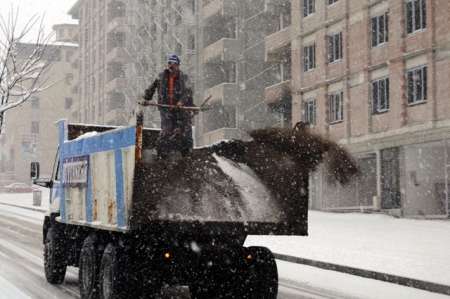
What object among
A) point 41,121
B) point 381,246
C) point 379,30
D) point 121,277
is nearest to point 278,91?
point 379,30

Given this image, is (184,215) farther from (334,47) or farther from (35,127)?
(35,127)

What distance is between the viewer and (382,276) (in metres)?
Result: 10.9

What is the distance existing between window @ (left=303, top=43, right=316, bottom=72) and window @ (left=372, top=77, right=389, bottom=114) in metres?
5.74

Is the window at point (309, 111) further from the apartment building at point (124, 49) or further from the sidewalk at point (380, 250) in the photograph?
the apartment building at point (124, 49)

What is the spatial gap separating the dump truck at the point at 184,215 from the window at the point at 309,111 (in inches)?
1020

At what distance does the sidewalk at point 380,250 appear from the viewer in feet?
35.6

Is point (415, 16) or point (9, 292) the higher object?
point (415, 16)

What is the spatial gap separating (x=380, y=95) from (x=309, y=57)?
272 inches

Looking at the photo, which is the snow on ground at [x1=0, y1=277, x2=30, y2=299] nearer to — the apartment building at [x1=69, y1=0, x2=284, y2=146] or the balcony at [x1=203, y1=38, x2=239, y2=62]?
the apartment building at [x1=69, y1=0, x2=284, y2=146]

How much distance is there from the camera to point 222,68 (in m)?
47.2

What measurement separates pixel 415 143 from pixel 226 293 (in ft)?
63.7

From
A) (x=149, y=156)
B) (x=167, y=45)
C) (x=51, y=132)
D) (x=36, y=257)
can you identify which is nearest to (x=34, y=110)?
(x=51, y=132)

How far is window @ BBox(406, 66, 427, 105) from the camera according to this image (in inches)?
1008

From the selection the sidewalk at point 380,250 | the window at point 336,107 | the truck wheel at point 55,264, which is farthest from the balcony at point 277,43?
the truck wheel at point 55,264
